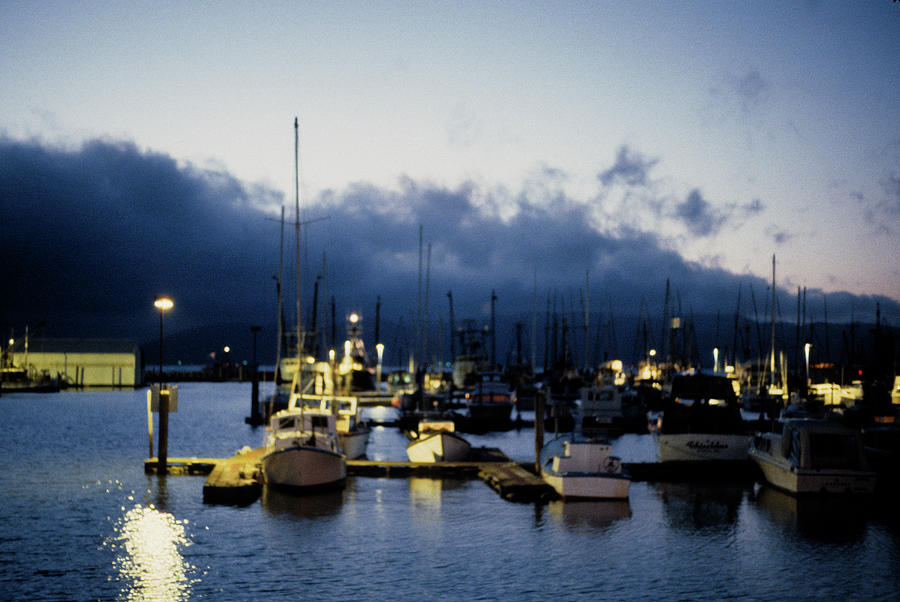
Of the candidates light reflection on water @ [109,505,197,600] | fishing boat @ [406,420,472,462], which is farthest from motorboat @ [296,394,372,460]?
light reflection on water @ [109,505,197,600]

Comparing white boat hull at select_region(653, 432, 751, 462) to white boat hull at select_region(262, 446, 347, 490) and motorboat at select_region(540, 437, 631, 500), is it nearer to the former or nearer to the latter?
motorboat at select_region(540, 437, 631, 500)

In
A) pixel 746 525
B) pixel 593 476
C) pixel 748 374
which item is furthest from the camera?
pixel 748 374

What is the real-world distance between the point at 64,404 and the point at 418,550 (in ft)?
346

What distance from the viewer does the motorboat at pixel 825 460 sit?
3114cm

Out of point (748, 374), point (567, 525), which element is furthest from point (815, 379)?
point (567, 525)

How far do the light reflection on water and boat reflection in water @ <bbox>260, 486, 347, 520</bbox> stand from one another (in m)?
3.42

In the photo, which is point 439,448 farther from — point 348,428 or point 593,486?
point 593,486

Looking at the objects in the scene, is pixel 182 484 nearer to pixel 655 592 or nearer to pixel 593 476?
pixel 593 476

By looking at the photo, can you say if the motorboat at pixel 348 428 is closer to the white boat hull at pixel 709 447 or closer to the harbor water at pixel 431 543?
the harbor water at pixel 431 543

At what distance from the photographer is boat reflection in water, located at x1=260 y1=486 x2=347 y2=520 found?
29.4 metres

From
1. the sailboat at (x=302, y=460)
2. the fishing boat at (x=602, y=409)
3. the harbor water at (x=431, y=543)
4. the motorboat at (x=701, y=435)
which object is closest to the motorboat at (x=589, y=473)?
the harbor water at (x=431, y=543)

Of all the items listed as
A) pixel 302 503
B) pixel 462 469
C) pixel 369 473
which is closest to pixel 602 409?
pixel 462 469

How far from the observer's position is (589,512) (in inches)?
1164

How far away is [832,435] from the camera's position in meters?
31.8
